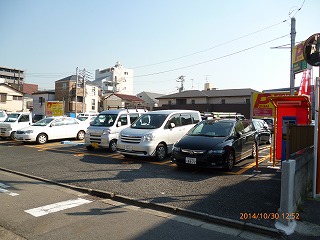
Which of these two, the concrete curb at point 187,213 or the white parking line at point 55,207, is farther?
the white parking line at point 55,207

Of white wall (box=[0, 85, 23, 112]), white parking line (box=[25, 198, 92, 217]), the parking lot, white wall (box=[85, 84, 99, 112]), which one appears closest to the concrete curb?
the parking lot

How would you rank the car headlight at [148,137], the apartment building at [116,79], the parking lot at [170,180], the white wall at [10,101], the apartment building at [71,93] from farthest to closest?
1. the apartment building at [116,79]
2. the apartment building at [71,93]
3. the white wall at [10,101]
4. the car headlight at [148,137]
5. the parking lot at [170,180]

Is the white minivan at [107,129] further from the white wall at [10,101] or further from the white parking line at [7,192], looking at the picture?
the white wall at [10,101]

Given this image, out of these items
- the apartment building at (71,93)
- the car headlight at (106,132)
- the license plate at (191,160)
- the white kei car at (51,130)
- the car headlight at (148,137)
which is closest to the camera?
the license plate at (191,160)

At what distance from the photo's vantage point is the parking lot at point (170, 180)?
16.4ft

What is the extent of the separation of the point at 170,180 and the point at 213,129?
8.52 feet

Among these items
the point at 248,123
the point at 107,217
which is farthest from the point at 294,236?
the point at 248,123

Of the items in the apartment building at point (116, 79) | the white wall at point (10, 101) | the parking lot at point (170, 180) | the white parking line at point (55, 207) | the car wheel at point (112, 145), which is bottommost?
the white parking line at point (55, 207)

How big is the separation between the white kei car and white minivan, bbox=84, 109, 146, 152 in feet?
13.3

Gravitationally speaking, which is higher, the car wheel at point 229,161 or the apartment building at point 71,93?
the apartment building at point 71,93

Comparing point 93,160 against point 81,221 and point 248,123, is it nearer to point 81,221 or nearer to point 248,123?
point 81,221

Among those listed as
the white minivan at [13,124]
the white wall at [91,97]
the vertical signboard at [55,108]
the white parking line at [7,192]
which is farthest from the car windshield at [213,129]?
the white wall at [91,97]

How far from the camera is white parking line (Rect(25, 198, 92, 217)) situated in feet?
15.5

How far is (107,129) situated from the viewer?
11.3m
